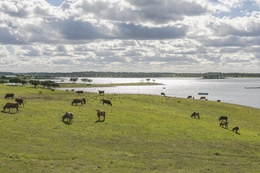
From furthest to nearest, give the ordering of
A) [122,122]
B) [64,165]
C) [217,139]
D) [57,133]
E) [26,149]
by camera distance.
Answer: [122,122], [217,139], [57,133], [26,149], [64,165]

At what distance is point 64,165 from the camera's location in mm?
22578

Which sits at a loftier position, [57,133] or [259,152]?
[57,133]

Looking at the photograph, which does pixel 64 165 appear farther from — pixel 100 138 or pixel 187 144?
pixel 187 144

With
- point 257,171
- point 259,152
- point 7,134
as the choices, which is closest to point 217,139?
point 259,152

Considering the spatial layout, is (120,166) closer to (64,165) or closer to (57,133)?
(64,165)

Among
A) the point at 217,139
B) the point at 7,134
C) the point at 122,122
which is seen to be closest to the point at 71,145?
the point at 7,134

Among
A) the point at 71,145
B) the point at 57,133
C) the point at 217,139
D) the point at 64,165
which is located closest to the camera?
the point at 64,165

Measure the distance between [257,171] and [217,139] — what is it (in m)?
12.0

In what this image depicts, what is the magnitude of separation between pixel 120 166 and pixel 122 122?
55.4 ft

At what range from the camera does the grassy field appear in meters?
23.5

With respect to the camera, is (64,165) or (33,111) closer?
(64,165)

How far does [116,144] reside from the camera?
30562mm

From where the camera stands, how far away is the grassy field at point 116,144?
23484 millimetres

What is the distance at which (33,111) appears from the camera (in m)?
41.7
